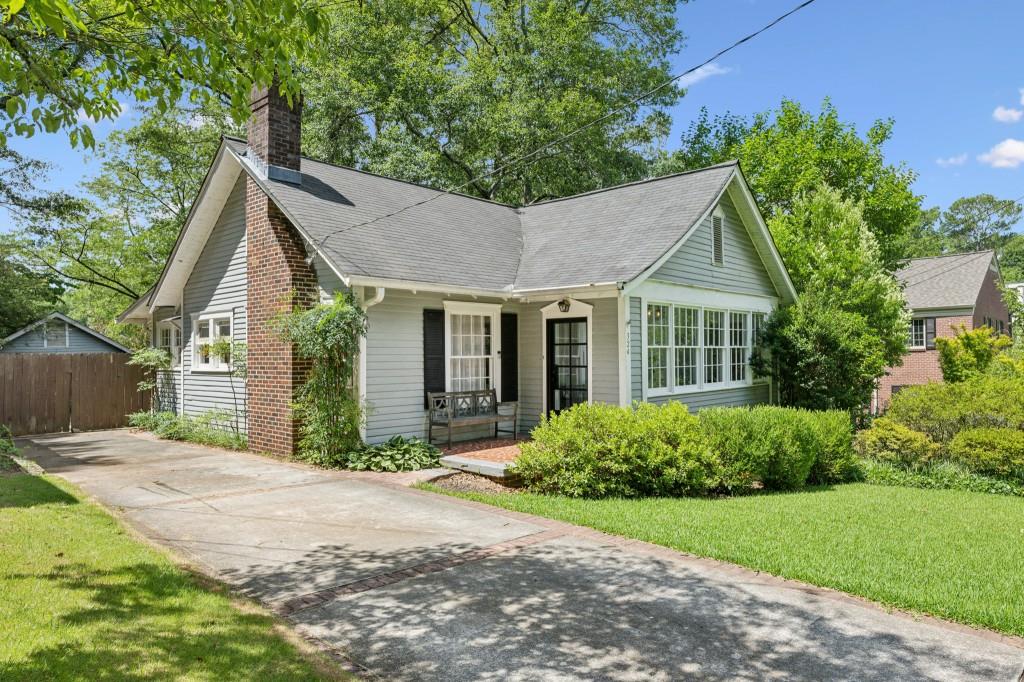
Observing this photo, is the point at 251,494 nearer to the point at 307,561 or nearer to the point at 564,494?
the point at 307,561

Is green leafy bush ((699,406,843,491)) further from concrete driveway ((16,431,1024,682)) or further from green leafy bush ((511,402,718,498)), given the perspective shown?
concrete driveway ((16,431,1024,682))

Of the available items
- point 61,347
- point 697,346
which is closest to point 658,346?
point 697,346

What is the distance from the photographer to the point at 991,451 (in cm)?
1003

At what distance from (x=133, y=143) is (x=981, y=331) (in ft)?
109

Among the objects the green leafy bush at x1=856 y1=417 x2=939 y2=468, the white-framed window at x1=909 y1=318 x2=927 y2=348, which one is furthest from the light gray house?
the white-framed window at x1=909 y1=318 x2=927 y2=348

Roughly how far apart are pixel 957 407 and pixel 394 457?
31.4 feet

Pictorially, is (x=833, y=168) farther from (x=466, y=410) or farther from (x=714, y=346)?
(x=466, y=410)

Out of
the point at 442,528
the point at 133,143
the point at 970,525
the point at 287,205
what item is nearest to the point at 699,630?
the point at 442,528

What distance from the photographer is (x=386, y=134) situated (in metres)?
26.1

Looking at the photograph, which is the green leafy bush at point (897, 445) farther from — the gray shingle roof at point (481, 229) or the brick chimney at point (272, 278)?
the brick chimney at point (272, 278)

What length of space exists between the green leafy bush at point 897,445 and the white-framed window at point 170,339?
1516 cm

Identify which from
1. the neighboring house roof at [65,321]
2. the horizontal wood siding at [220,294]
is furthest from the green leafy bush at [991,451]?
the neighboring house roof at [65,321]

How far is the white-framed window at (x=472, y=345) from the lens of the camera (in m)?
12.0

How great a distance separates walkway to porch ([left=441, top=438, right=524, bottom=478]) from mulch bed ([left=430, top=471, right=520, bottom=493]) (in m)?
0.10
